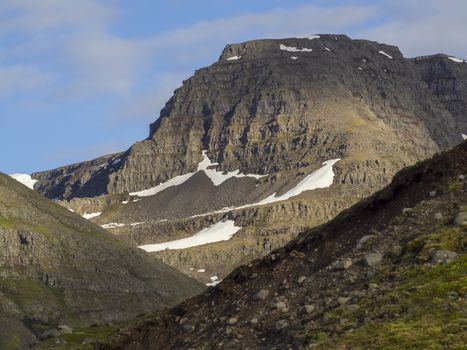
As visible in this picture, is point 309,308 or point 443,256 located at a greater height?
point 443,256

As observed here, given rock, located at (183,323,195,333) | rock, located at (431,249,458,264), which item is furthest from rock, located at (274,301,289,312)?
rock, located at (431,249,458,264)

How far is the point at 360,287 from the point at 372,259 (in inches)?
78.7

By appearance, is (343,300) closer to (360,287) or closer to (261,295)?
(360,287)

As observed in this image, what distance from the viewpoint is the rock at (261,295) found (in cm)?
4086

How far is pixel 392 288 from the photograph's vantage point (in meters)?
34.9

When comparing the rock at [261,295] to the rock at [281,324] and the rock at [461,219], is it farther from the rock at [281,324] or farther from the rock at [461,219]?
the rock at [461,219]

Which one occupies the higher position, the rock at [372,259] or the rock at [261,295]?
the rock at [372,259]

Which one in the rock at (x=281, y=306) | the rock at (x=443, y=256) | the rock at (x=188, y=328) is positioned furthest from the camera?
the rock at (x=188, y=328)

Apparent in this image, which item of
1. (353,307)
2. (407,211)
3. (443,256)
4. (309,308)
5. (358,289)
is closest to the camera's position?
(353,307)

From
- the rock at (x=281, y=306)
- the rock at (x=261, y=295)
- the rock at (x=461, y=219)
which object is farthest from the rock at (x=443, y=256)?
the rock at (x=261, y=295)

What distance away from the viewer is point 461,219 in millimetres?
38219

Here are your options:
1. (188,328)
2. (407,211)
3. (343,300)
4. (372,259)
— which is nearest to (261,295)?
(188,328)

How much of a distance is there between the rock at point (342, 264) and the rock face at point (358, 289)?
115 millimetres

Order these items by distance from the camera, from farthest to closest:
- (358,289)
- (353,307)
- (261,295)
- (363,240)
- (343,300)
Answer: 1. (261,295)
2. (363,240)
3. (358,289)
4. (343,300)
5. (353,307)
